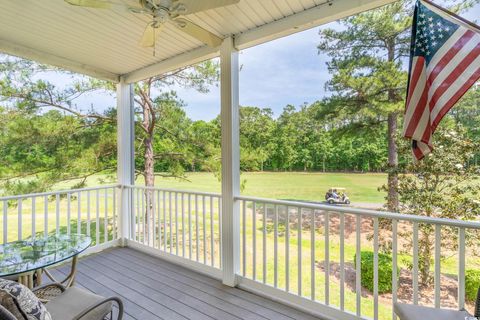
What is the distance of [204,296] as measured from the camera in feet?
8.87

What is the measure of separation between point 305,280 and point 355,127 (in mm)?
2154

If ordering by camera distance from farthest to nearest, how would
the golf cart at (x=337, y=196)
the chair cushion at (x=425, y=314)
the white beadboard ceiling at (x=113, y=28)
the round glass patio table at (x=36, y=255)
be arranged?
the golf cart at (x=337, y=196)
the white beadboard ceiling at (x=113, y=28)
the round glass patio table at (x=36, y=255)
the chair cushion at (x=425, y=314)

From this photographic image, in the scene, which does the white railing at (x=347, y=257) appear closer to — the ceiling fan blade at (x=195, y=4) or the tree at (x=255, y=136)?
the tree at (x=255, y=136)

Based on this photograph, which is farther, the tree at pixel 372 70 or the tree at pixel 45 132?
the tree at pixel 45 132

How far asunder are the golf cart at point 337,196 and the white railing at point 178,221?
1.35 m

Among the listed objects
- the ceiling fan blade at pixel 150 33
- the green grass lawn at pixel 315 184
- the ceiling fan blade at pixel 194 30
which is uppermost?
the ceiling fan blade at pixel 194 30

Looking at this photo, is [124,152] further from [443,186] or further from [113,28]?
[443,186]

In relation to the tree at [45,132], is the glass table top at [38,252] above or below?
below

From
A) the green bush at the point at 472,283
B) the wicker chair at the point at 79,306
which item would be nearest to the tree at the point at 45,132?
the wicker chair at the point at 79,306

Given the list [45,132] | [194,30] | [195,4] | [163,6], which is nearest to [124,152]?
[45,132]

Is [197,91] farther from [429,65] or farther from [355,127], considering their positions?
[429,65]

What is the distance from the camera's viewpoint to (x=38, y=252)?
7.32 feet

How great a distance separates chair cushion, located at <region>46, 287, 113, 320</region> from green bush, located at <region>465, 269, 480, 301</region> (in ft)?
10.9

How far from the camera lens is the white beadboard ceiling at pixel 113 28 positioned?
2.35 meters
